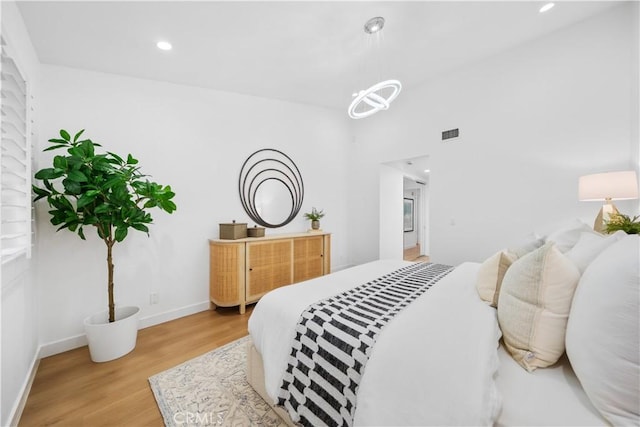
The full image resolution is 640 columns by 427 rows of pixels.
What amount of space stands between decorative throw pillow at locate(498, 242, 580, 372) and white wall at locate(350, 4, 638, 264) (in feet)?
7.54

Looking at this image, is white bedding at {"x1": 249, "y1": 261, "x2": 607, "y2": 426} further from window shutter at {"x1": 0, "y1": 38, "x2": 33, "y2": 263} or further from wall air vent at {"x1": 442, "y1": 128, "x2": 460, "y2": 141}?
wall air vent at {"x1": 442, "y1": 128, "x2": 460, "y2": 141}

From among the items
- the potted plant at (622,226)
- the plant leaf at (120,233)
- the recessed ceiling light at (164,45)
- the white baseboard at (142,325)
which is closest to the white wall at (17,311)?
the white baseboard at (142,325)

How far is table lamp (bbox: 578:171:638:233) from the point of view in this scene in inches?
74.2

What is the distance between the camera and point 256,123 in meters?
3.46

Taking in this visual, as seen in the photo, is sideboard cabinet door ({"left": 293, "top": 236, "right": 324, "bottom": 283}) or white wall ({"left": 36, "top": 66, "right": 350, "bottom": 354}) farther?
sideboard cabinet door ({"left": 293, "top": 236, "right": 324, "bottom": 283})

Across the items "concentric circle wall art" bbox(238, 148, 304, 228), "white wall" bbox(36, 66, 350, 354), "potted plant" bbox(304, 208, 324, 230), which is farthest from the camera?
"potted plant" bbox(304, 208, 324, 230)

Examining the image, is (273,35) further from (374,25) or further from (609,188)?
(609,188)

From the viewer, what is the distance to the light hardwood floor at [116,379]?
1.45 m

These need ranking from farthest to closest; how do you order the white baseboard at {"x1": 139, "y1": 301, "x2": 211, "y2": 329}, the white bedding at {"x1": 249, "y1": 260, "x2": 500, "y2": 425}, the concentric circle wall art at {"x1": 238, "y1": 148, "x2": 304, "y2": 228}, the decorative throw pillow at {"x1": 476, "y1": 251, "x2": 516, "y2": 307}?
the concentric circle wall art at {"x1": 238, "y1": 148, "x2": 304, "y2": 228}
the white baseboard at {"x1": 139, "y1": 301, "x2": 211, "y2": 329}
the decorative throw pillow at {"x1": 476, "y1": 251, "x2": 516, "y2": 307}
the white bedding at {"x1": 249, "y1": 260, "x2": 500, "y2": 425}

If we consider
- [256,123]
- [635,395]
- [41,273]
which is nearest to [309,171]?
[256,123]

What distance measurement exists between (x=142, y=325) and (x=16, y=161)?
1.82 metres

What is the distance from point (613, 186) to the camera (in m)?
1.92

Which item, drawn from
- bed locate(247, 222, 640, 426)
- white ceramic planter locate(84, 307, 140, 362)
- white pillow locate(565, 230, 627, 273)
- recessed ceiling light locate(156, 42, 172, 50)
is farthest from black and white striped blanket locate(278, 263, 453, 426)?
recessed ceiling light locate(156, 42, 172, 50)

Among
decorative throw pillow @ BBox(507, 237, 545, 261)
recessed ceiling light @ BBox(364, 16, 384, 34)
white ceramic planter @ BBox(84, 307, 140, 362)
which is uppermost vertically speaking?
recessed ceiling light @ BBox(364, 16, 384, 34)
